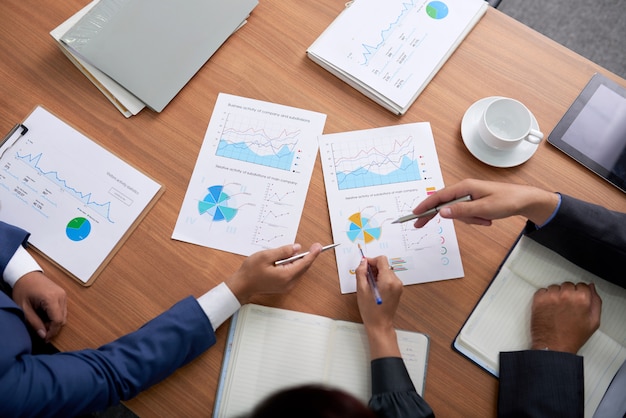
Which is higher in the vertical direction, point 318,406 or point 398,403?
point 318,406

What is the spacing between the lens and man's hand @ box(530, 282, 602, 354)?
0.83 m

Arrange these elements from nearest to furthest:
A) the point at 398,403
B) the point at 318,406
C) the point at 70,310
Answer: the point at 318,406 → the point at 398,403 → the point at 70,310

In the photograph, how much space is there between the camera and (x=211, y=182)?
95 cm

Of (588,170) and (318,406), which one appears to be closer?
(318,406)

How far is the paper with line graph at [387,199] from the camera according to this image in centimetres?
89

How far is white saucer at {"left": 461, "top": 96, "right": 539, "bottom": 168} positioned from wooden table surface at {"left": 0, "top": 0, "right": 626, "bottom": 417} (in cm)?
2

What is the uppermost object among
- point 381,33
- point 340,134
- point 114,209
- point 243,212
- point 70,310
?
point 381,33

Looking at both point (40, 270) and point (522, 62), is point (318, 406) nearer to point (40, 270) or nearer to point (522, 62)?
point (40, 270)

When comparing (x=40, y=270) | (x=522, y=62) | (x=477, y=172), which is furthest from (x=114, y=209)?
(x=522, y=62)

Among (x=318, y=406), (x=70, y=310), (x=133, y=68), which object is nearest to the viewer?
(x=318, y=406)

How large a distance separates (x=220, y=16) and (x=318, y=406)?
84 centimetres

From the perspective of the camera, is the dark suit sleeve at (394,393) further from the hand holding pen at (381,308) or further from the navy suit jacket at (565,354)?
the navy suit jacket at (565,354)

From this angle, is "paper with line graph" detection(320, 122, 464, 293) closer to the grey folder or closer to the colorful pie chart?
the grey folder

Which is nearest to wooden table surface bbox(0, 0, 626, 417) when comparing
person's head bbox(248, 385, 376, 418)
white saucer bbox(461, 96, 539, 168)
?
white saucer bbox(461, 96, 539, 168)
